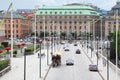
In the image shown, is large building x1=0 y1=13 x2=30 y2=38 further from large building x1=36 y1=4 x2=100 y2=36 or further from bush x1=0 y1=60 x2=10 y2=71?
bush x1=0 y1=60 x2=10 y2=71

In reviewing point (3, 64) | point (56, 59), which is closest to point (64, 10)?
point (56, 59)

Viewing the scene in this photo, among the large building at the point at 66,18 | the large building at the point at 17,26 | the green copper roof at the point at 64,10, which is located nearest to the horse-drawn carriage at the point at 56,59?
the large building at the point at 17,26

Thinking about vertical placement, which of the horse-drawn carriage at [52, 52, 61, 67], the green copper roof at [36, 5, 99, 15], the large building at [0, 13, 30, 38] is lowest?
the horse-drawn carriage at [52, 52, 61, 67]

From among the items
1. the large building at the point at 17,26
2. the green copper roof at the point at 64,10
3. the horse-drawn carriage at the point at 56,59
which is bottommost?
the horse-drawn carriage at the point at 56,59

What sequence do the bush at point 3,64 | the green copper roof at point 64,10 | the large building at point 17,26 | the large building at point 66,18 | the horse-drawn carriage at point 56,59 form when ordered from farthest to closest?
1. the green copper roof at point 64,10
2. the large building at point 66,18
3. the large building at point 17,26
4. the horse-drawn carriage at point 56,59
5. the bush at point 3,64

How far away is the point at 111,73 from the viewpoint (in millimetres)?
50938

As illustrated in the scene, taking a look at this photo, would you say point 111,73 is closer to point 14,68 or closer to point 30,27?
point 14,68

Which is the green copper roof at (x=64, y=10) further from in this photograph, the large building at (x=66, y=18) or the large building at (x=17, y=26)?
the large building at (x=17, y=26)

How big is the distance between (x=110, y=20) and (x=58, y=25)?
27.3 meters

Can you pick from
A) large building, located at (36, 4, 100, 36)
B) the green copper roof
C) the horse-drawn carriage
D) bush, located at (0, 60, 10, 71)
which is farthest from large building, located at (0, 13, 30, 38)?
bush, located at (0, 60, 10, 71)

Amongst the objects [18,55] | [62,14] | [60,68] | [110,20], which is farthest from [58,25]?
[60,68]

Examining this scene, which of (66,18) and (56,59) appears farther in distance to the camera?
(66,18)

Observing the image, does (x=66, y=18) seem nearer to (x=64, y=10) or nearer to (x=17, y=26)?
(x=64, y=10)

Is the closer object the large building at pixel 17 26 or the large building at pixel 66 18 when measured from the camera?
the large building at pixel 17 26
